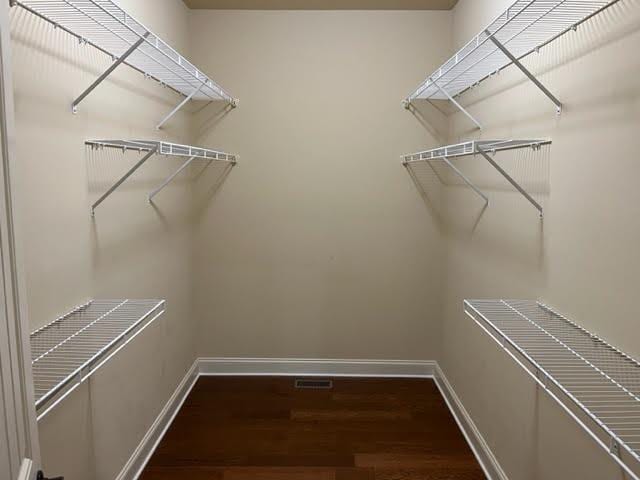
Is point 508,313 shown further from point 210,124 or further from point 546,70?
point 210,124

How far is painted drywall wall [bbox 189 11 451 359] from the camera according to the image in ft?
10.7

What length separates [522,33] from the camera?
1800mm

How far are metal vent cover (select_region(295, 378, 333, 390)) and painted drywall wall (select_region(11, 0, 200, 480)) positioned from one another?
80 centimetres

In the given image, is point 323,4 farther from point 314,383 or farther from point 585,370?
point 585,370

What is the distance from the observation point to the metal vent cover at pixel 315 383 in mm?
3301

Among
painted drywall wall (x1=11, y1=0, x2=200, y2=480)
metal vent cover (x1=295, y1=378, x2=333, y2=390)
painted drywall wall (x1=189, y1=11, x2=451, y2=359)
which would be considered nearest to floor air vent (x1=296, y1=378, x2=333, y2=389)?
metal vent cover (x1=295, y1=378, x2=333, y2=390)

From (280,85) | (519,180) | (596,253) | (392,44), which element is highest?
(392,44)

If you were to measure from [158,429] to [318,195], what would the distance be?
1670 millimetres

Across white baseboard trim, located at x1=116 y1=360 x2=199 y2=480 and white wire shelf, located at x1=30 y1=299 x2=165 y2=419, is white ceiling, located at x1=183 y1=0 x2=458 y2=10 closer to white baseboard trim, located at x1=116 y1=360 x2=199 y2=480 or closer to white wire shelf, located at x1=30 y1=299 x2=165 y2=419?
white wire shelf, located at x1=30 y1=299 x2=165 y2=419

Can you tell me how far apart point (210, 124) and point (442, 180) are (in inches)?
60.5

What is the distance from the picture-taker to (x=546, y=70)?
1.83 m

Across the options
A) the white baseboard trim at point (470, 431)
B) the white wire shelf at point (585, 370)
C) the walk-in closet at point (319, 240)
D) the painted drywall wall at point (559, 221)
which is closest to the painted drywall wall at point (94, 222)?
the walk-in closet at point (319, 240)

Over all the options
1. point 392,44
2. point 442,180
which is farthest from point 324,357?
point 392,44

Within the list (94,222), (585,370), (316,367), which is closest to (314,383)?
(316,367)
